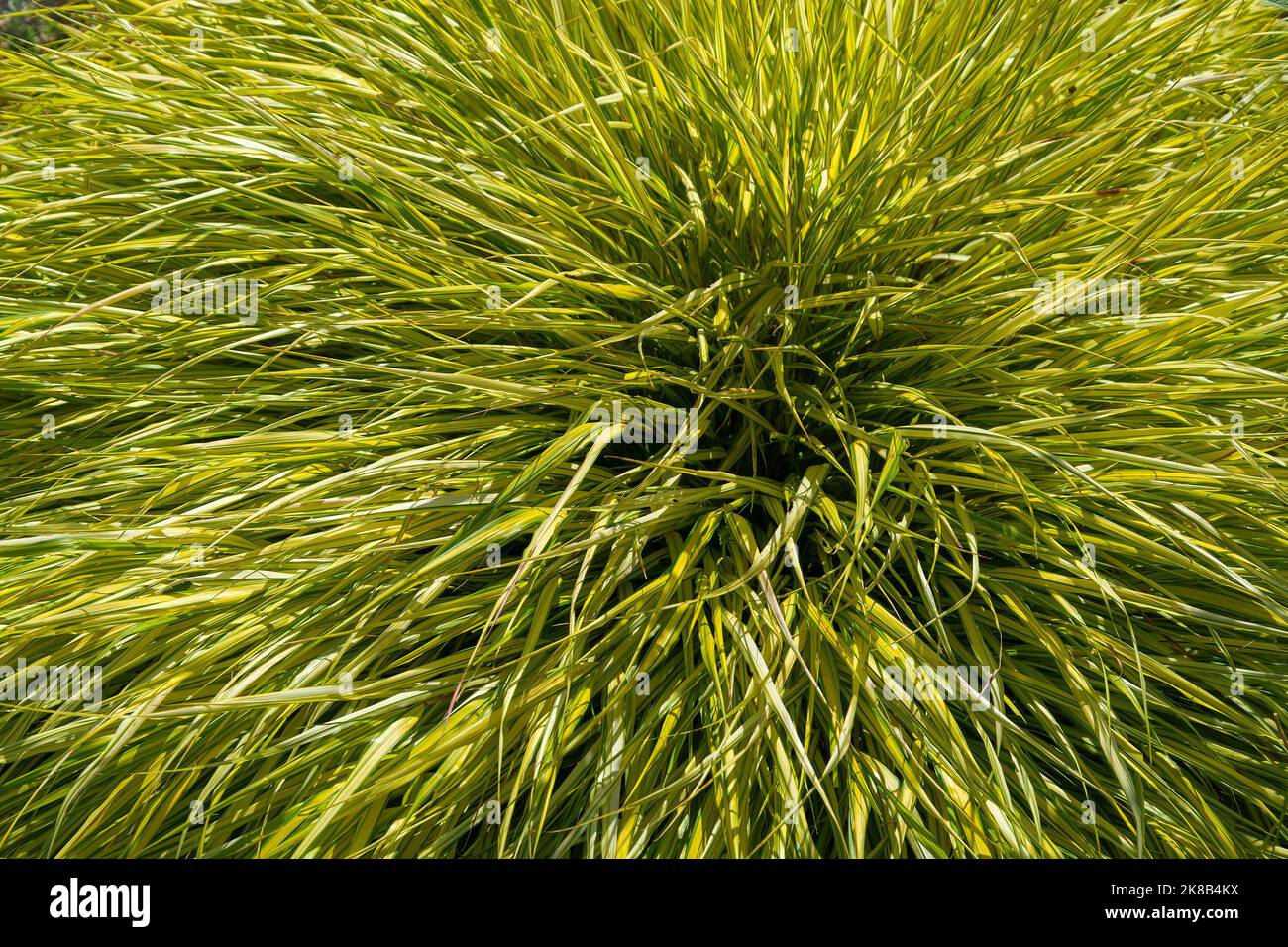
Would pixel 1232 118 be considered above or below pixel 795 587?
above

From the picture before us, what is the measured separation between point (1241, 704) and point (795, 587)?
0.67 meters

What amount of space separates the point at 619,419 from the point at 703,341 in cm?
20

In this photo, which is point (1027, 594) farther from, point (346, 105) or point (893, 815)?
point (346, 105)

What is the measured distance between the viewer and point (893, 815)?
1277 millimetres

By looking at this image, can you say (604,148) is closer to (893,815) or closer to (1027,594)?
(1027,594)

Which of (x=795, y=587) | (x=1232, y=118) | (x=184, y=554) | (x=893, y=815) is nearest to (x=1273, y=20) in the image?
(x=1232, y=118)

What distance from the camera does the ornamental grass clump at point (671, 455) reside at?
1301mm

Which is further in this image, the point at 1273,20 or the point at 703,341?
the point at 1273,20

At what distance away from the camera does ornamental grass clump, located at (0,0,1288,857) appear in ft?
4.27

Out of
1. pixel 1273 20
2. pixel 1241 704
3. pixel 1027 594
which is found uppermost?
pixel 1273 20

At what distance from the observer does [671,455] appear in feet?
4.54

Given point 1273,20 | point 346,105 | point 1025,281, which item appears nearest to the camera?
point 1025,281
